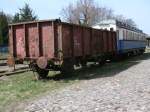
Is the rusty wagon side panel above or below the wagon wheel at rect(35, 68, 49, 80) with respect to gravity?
above

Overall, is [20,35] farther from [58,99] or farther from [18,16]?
[18,16]

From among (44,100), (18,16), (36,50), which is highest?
(18,16)

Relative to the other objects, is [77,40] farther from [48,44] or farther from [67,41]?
[48,44]

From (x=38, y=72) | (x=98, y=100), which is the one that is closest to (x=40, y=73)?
(x=38, y=72)

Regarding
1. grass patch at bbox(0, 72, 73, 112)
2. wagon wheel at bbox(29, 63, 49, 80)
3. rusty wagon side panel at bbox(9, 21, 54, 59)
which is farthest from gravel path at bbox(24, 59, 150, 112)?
wagon wheel at bbox(29, 63, 49, 80)

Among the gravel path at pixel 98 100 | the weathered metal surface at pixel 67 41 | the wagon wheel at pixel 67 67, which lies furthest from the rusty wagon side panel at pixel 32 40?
the gravel path at pixel 98 100

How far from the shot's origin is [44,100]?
409 inches

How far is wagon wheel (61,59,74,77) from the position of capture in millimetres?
15857

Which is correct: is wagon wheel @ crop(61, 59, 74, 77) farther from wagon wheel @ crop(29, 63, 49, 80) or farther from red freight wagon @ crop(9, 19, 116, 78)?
wagon wheel @ crop(29, 63, 49, 80)

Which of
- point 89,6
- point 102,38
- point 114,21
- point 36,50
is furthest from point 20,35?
point 89,6

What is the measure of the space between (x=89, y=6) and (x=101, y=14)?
7294 mm

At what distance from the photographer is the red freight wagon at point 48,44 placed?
1559 centimetres

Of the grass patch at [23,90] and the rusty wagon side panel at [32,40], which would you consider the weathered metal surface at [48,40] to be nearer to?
the rusty wagon side panel at [32,40]

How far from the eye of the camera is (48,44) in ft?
52.1
